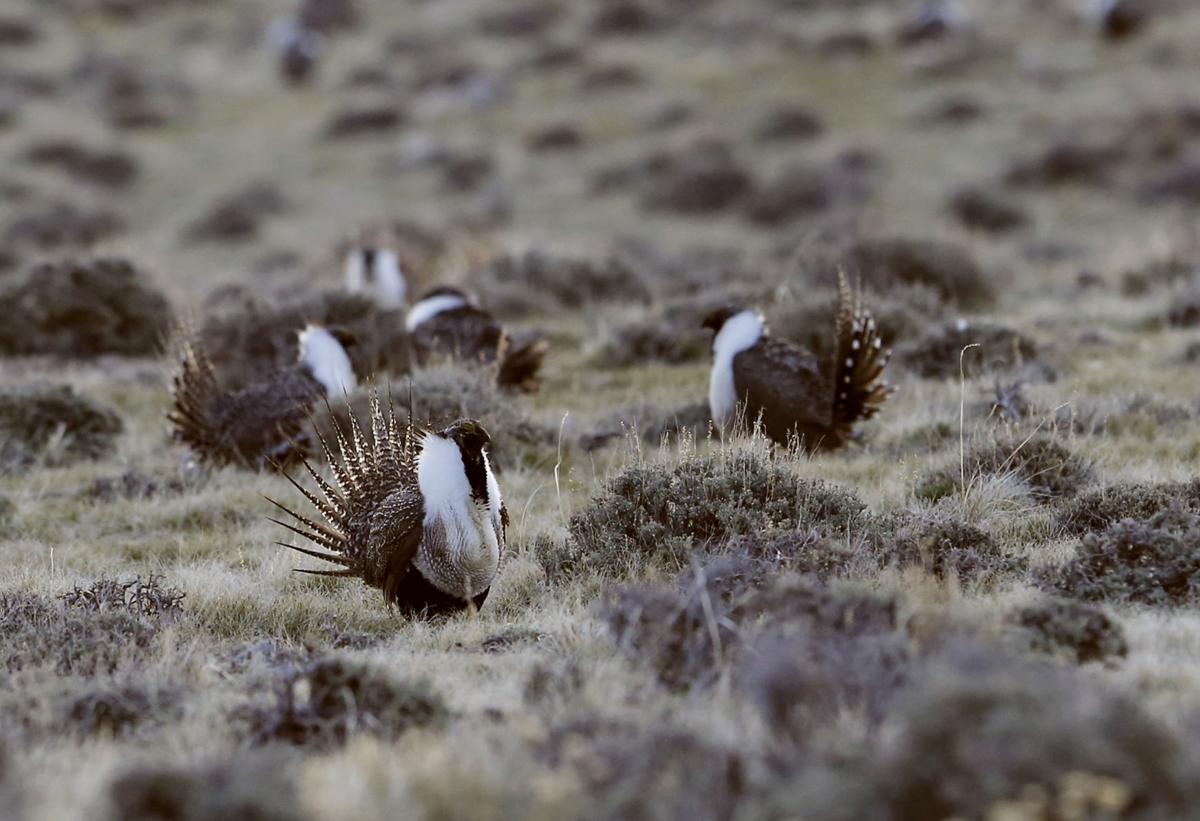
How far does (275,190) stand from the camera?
69.7ft

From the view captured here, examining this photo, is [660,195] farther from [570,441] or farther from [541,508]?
[541,508]

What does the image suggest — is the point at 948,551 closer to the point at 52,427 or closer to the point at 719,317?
the point at 719,317

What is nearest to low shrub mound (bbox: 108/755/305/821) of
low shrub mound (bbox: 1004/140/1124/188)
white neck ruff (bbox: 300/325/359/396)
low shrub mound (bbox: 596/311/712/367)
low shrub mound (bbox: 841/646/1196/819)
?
low shrub mound (bbox: 841/646/1196/819)


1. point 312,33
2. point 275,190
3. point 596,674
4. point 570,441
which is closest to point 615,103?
point 275,190

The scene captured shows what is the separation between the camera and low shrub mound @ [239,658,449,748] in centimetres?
357

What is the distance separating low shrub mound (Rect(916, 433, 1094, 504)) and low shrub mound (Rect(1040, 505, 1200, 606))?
40.2 inches

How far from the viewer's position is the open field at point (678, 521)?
2.88m

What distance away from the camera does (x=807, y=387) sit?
7.04 meters

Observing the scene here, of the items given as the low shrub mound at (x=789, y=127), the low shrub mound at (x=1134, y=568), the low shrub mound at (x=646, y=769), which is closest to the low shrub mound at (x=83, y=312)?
the low shrub mound at (x=1134, y=568)

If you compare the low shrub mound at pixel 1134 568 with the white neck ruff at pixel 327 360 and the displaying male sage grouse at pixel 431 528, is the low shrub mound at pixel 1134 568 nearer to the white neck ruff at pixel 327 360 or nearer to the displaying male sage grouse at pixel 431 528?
the displaying male sage grouse at pixel 431 528

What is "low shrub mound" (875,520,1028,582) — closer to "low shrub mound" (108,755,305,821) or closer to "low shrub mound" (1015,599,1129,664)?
"low shrub mound" (1015,599,1129,664)

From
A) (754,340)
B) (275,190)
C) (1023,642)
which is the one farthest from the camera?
(275,190)

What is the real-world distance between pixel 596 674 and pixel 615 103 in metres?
20.5

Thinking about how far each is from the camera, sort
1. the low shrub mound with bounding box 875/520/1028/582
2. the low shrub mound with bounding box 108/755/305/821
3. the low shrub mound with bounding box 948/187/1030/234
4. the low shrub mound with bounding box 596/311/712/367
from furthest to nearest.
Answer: the low shrub mound with bounding box 948/187/1030/234 < the low shrub mound with bounding box 596/311/712/367 < the low shrub mound with bounding box 875/520/1028/582 < the low shrub mound with bounding box 108/755/305/821
